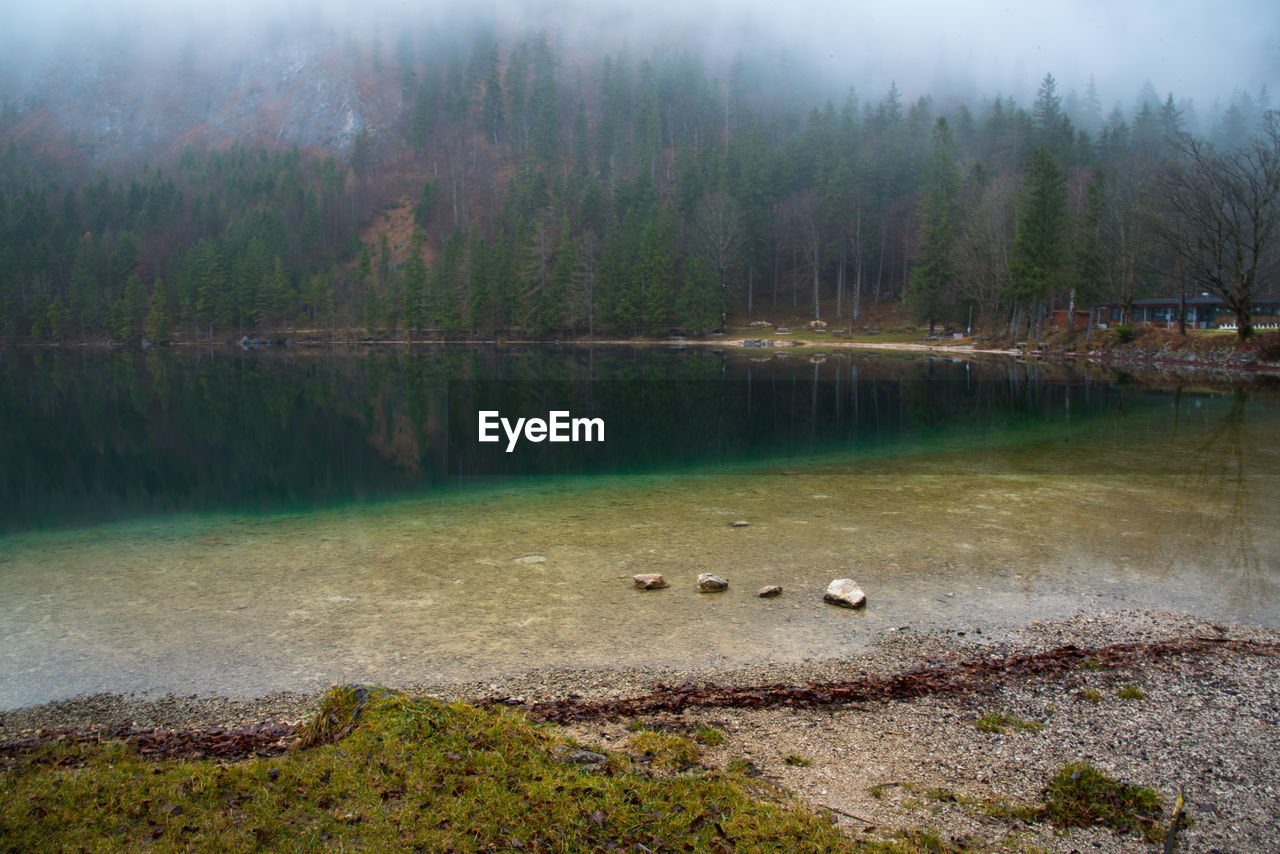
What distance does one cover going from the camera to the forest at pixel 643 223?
66875mm

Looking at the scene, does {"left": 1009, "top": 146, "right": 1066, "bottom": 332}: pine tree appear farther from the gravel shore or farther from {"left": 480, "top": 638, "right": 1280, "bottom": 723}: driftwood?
{"left": 480, "top": 638, "right": 1280, "bottom": 723}: driftwood

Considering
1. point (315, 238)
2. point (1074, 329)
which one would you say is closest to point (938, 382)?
point (1074, 329)

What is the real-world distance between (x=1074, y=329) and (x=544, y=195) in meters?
79.1

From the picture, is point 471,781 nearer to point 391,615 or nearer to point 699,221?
point 391,615

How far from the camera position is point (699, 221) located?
333 feet

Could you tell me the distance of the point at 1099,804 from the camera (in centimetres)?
596

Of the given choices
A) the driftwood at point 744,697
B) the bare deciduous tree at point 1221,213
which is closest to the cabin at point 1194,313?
the bare deciduous tree at point 1221,213

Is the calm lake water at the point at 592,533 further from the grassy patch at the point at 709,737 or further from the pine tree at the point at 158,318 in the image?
the pine tree at the point at 158,318

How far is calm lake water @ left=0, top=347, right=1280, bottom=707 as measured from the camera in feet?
32.6

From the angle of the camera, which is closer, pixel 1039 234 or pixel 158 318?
pixel 1039 234

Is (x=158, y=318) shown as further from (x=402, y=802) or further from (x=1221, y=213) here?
(x=402, y=802)

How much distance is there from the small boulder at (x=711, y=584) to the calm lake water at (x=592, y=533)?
187 mm

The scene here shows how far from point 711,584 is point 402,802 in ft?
21.8

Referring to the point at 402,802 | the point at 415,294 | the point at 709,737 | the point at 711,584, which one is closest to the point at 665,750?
the point at 709,737
